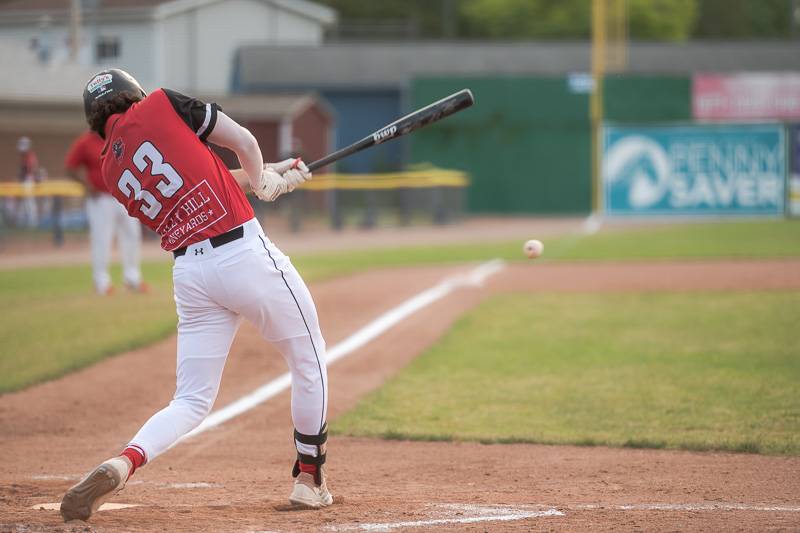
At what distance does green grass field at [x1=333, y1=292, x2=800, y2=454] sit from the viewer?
7.04 meters

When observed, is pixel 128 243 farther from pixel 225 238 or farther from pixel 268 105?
pixel 268 105

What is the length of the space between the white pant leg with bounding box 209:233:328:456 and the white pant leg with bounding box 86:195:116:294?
926 cm

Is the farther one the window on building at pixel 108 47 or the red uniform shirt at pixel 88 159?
the window on building at pixel 108 47

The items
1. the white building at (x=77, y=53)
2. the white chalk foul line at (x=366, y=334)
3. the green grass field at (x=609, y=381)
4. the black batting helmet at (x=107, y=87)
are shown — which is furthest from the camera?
the white building at (x=77, y=53)

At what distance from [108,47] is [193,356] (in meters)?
17.8

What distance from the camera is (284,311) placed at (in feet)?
16.0

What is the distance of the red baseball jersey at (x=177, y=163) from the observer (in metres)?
4.72

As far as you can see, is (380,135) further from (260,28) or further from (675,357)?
(260,28)

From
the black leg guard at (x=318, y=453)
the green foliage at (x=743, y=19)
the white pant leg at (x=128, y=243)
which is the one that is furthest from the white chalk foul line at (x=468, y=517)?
the green foliage at (x=743, y=19)

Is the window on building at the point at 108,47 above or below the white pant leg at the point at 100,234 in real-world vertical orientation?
above

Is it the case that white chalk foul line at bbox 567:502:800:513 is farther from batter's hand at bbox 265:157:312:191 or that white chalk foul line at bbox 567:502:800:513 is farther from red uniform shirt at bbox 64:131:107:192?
red uniform shirt at bbox 64:131:107:192

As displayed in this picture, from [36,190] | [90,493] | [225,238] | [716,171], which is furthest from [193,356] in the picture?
[716,171]

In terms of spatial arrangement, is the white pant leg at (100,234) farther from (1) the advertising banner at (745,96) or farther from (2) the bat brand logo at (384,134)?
(1) the advertising banner at (745,96)

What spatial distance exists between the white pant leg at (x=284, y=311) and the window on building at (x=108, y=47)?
17.4 m
